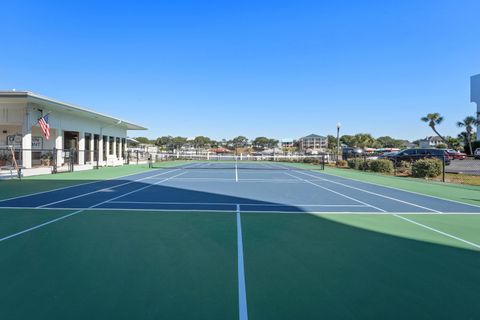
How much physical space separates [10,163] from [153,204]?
16.4 metres

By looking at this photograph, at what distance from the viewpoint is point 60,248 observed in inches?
194

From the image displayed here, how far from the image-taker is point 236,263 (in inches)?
172

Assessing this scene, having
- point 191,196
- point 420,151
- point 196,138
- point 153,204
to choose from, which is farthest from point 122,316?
point 196,138

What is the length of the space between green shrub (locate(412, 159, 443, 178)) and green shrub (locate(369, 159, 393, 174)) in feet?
12.8

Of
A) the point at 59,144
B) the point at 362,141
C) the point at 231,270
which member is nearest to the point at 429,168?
the point at 231,270

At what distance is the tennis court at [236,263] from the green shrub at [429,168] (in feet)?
40.8

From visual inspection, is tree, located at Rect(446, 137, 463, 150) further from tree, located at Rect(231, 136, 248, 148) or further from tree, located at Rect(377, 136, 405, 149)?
tree, located at Rect(377, 136, 405, 149)

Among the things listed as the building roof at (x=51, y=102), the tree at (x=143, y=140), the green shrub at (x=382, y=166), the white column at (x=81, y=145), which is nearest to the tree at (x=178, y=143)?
the tree at (x=143, y=140)

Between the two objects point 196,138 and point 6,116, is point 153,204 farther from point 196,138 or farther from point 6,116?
point 196,138

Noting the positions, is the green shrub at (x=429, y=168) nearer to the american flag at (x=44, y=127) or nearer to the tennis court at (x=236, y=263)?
the tennis court at (x=236, y=263)

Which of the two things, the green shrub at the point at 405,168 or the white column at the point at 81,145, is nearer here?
the green shrub at the point at 405,168

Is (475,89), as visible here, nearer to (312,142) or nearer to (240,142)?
(240,142)

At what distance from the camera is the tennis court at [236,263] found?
3166mm

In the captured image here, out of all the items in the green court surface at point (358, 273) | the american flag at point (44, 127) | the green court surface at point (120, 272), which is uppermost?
the american flag at point (44, 127)
